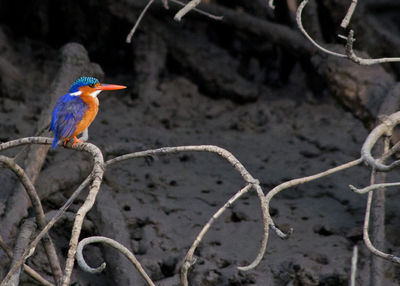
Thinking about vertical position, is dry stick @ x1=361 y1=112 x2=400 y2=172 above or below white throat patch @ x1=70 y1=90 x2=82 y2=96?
above

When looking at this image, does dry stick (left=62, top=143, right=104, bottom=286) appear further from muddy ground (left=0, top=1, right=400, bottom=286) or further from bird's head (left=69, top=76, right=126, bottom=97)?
muddy ground (left=0, top=1, right=400, bottom=286)

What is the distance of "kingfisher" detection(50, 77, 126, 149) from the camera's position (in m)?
2.92

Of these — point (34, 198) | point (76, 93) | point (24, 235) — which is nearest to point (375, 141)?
point (76, 93)

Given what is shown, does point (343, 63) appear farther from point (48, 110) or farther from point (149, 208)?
point (48, 110)

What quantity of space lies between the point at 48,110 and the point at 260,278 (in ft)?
4.29

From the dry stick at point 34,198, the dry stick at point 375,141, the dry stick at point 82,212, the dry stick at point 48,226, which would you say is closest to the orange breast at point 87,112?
the dry stick at point 34,198

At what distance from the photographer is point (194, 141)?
4859 millimetres

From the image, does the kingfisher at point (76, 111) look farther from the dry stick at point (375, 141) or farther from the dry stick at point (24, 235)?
the dry stick at point (375, 141)

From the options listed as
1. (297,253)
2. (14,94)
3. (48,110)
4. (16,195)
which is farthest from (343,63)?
(14,94)

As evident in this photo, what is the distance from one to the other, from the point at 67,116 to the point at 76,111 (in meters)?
0.06

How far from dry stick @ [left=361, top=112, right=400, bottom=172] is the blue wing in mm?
1085

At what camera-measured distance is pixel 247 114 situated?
5.27m

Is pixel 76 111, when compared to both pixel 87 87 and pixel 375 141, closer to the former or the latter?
pixel 87 87

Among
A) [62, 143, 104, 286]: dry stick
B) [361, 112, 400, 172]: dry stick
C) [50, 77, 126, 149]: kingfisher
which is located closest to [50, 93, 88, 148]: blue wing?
[50, 77, 126, 149]: kingfisher
